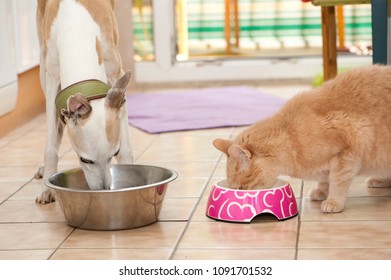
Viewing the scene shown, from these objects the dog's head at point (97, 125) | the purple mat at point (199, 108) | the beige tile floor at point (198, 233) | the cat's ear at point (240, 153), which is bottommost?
the beige tile floor at point (198, 233)

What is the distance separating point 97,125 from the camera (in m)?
2.83

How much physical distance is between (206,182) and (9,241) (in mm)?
1011

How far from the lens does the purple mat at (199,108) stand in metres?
4.95

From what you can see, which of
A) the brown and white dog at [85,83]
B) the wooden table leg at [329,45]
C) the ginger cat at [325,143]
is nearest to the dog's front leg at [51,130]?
the brown and white dog at [85,83]

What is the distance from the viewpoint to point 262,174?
298 centimetres

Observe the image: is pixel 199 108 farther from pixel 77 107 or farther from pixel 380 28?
pixel 77 107

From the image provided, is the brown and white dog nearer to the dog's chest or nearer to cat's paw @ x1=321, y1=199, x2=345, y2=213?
the dog's chest

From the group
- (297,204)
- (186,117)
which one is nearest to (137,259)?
(297,204)

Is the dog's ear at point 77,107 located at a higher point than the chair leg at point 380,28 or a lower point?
lower

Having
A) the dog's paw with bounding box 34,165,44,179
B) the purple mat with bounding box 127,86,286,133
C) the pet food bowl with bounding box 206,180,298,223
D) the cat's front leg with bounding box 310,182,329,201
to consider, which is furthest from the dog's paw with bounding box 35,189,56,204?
the purple mat with bounding box 127,86,286,133

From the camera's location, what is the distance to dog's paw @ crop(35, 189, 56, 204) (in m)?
3.32

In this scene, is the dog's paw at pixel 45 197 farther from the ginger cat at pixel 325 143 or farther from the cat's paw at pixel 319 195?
the cat's paw at pixel 319 195

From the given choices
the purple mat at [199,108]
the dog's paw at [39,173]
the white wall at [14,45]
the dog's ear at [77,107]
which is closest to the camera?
the dog's ear at [77,107]

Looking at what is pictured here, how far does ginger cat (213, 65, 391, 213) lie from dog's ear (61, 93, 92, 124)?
0.51 metres
